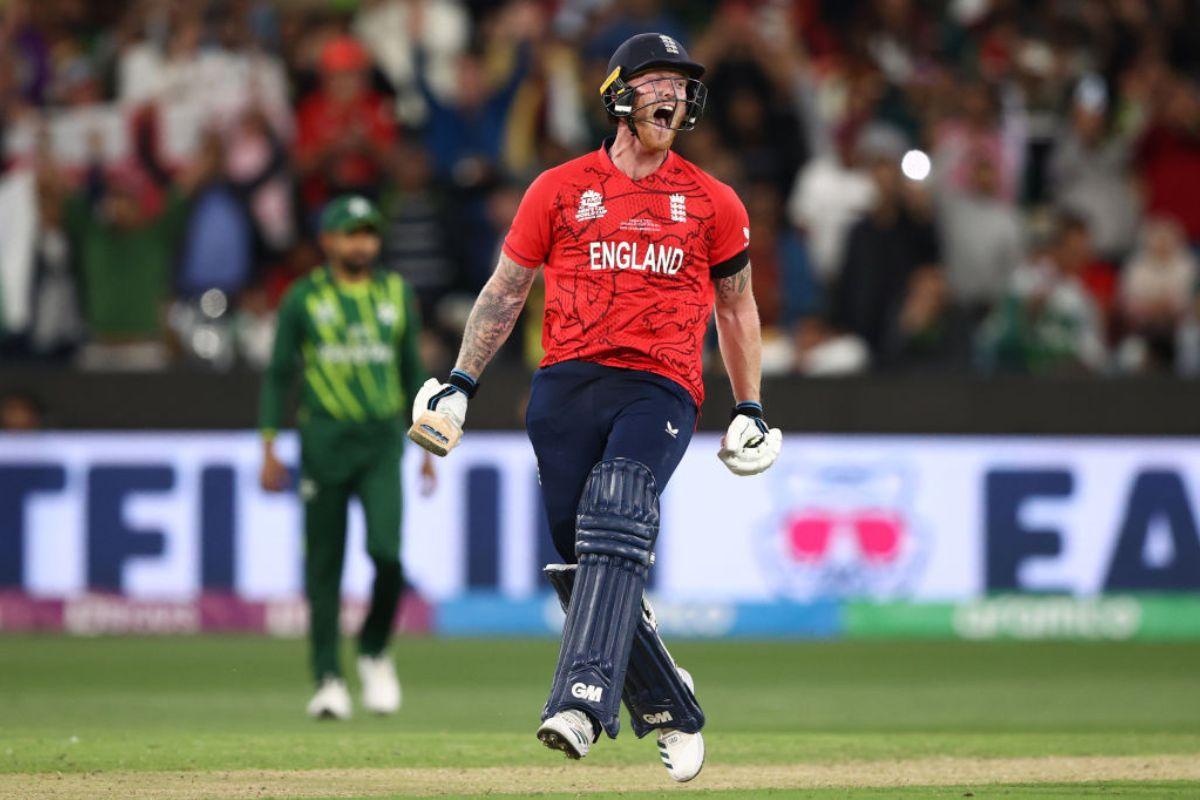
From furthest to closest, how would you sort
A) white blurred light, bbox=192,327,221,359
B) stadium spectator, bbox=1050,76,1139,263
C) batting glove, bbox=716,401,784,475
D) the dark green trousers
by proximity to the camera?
stadium spectator, bbox=1050,76,1139,263 → white blurred light, bbox=192,327,221,359 → the dark green trousers → batting glove, bbox=716,401,784,475

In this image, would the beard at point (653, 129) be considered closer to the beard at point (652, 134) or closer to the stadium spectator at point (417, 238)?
the beard at point (652, 134)

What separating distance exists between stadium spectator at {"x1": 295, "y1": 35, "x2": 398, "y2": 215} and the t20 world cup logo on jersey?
11.0 feet

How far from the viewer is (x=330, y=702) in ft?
29.5

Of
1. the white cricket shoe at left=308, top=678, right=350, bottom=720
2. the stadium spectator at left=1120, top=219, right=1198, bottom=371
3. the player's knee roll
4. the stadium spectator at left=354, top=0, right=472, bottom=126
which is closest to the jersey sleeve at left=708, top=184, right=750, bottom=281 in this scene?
the player's knee roll

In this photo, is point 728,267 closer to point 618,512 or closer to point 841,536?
point 618,512

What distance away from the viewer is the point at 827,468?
13164 mm

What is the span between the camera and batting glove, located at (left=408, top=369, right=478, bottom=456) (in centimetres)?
600

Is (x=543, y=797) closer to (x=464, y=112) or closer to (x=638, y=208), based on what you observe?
(x=638, y=208)

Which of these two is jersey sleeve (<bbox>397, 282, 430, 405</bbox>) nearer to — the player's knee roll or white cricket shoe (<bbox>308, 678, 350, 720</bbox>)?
white cricket shoe (<bbox>308, 678, 350, 720</bbox>)

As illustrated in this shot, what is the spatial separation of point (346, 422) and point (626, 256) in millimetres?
3301

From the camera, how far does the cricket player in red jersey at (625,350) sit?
19.5 ft

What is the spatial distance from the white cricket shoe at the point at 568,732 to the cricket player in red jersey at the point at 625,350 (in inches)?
8.2

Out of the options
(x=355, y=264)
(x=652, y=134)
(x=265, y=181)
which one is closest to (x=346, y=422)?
(x=355, y=264)

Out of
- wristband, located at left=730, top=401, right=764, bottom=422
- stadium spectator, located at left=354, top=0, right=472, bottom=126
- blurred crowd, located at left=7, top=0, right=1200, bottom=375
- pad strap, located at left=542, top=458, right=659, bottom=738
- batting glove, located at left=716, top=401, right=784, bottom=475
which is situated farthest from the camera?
stadium spectator, located at left=354, top=0, right=472, bottom=126
